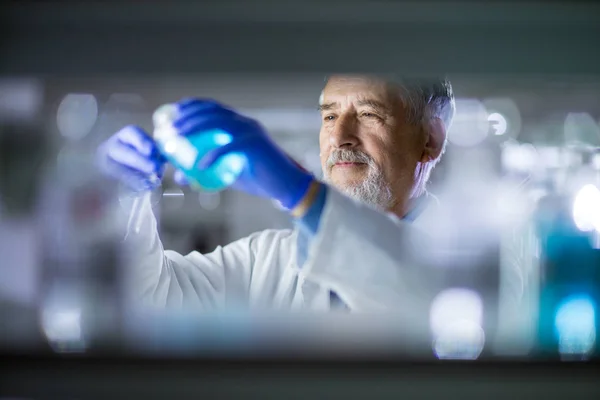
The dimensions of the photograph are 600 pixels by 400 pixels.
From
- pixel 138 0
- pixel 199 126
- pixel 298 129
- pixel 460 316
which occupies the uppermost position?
pixel 298 129

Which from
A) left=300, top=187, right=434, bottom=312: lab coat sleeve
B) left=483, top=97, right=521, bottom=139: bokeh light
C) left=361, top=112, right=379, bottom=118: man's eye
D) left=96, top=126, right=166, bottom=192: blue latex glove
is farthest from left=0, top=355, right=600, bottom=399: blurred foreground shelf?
left=483, top=97, right=521, bottom=139: bokeh light

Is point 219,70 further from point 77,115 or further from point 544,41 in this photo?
point 77,115

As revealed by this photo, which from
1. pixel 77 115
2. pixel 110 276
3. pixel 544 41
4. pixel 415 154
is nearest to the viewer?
pixel 544 41

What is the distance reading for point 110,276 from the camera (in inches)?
39.0

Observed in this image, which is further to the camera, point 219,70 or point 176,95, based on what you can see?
point 176,95

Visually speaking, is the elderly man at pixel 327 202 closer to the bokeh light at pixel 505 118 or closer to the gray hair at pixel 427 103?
the gray hair at pixel 427 103

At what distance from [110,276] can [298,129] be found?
0.61 metres

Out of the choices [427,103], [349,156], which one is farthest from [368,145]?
[427,103]

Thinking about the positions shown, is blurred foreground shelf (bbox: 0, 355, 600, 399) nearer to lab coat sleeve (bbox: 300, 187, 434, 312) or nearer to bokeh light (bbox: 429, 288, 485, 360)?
bokeh light (bbox: 429, 288, 485, 360)

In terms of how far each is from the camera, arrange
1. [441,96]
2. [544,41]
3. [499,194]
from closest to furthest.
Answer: [544,41] < [441,96] < [499,194]

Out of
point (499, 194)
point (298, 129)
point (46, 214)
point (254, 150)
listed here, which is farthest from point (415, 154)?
point (46, 214)

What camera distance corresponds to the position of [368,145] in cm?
142

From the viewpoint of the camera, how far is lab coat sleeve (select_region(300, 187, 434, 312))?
85cm

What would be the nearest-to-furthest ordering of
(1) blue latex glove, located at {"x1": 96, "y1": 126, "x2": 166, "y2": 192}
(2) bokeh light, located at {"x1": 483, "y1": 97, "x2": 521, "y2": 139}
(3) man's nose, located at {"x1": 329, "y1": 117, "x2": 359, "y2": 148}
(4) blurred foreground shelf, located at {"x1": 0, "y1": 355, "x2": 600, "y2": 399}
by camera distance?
(4) blurred foreground shelf, located at {"x1": 0, "y1": 355, "x2": 600, "y2": 399}, (1) blue latex glove, located at {"x1": 96, "y1": 126, "x2": 166, "y2": 192}, (3) man's nose, located at {"x1": 329, "y1": 117, "x2": 359, "y2": 148}, (2) bokeh light, located at {"x1": 483, "y1": 97, "x2": 521, "y2": 139}
